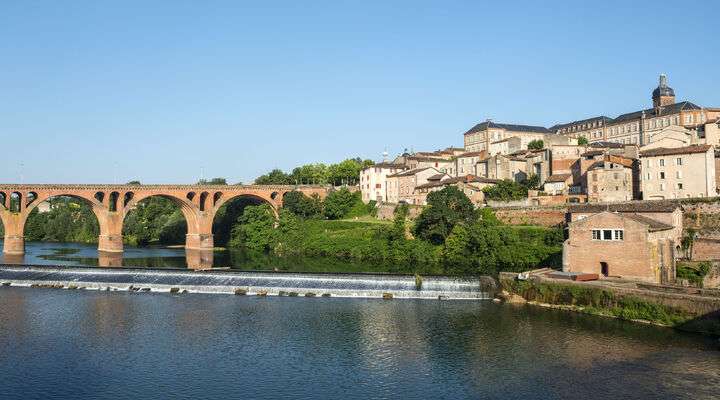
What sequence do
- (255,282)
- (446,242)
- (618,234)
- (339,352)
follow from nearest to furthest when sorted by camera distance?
(339,352) → (618,234) → (255,282) → (446,242)

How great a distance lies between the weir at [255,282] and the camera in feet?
113

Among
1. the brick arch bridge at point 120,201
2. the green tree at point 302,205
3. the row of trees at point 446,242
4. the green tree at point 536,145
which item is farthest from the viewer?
the green tree at point 536,145

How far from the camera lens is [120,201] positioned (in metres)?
67.8

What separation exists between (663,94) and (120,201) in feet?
229

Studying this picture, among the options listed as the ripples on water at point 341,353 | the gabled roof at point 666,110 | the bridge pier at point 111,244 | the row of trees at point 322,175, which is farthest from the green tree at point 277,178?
the ripples on water at point 341,353

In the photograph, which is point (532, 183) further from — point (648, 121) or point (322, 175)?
point (322, 175)

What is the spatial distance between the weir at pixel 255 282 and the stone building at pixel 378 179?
1593 inches

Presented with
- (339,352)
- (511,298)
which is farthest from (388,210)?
(339,352)

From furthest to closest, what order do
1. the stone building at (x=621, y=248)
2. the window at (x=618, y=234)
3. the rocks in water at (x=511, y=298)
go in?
the rocks in water at (x=511, y=298) → the window at (x=618, y=234) → the stone building at (x=621, y=248)

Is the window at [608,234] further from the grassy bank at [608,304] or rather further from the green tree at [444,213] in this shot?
the green tree at [444,213]

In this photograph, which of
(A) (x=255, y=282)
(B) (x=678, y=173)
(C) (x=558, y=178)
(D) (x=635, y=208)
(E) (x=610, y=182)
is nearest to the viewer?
(D) (x=635, y=208)

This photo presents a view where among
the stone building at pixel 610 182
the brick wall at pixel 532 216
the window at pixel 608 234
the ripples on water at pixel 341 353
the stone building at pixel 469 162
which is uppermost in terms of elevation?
the stone building at pixel 469 162

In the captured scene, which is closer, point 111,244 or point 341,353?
point 341,353

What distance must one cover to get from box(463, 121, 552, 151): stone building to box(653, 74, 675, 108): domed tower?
1478cm
